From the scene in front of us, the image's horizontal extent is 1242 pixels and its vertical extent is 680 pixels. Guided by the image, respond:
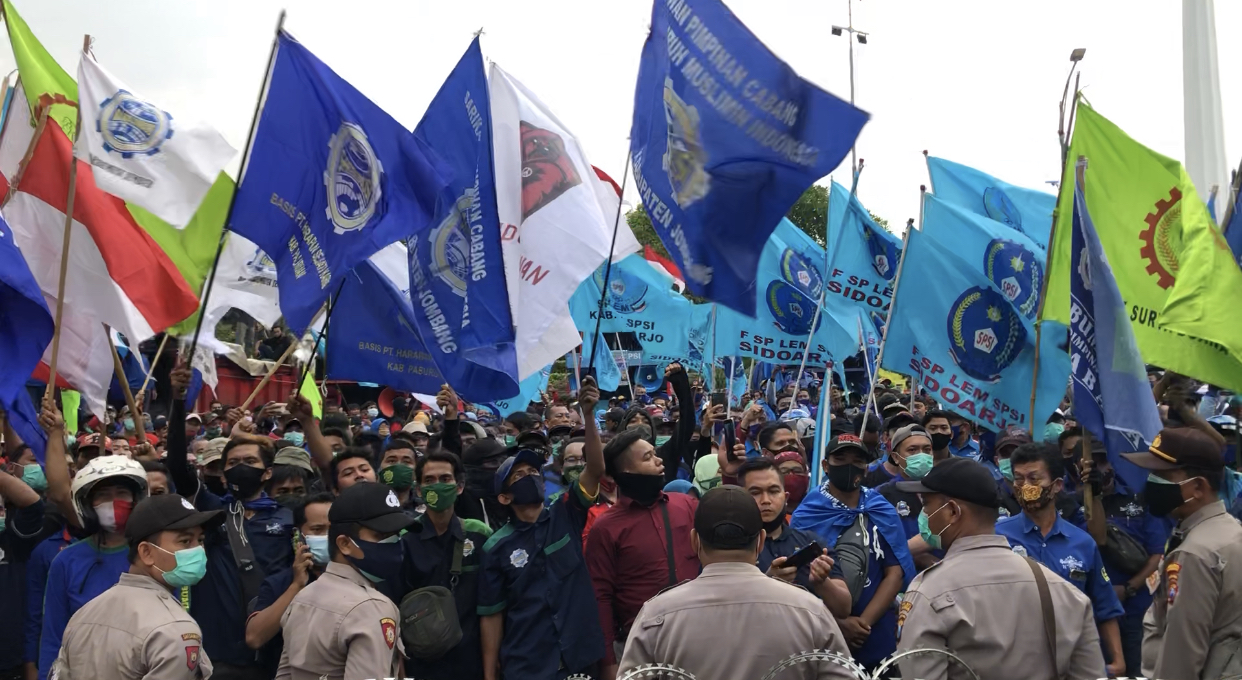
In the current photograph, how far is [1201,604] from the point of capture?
4492mm

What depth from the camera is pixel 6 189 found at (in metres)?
8.49

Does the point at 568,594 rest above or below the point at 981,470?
below

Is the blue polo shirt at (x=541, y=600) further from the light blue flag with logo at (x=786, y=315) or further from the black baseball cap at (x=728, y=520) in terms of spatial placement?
the light blue flag with logo at (x=786, y=315)

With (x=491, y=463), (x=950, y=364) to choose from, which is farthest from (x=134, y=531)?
(x=950, y=364)

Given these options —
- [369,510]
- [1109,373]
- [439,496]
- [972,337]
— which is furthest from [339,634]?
[972,337]

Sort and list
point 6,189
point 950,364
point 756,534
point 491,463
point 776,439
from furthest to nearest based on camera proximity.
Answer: point 950,364 < point 6,189 < point 776,439 < point 491,463 < point 756,534

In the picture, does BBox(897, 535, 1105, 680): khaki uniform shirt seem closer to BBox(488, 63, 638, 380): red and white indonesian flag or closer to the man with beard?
the man with beard

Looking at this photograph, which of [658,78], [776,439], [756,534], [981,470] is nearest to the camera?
[756,534]

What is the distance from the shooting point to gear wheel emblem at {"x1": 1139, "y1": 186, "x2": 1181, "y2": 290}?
8.19 meters

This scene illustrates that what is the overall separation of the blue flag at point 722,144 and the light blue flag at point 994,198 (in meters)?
7.73

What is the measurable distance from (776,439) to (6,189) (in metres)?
5.56

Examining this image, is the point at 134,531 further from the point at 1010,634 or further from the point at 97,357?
the point at 97,357

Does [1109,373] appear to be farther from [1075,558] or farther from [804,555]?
[804,555]

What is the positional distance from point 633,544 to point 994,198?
30.3 ft
